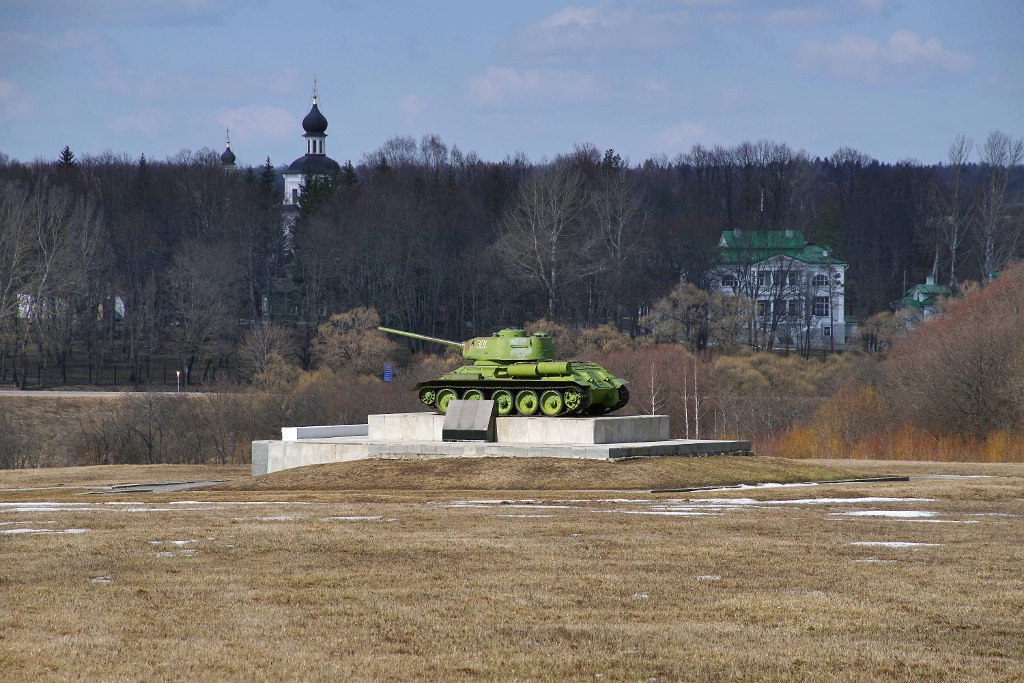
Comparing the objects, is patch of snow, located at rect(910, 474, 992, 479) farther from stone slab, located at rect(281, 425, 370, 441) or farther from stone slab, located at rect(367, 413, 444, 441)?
stone slab, located at rect(281, 425, 370, 441)

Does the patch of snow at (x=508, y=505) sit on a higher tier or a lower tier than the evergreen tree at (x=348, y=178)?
lower

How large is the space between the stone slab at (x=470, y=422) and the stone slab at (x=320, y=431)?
4169 millimetres

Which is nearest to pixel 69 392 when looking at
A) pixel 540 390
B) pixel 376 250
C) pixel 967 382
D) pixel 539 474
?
pixel 376 250

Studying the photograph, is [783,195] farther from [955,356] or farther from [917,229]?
[955,356]

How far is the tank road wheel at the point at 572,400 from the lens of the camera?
3136cm

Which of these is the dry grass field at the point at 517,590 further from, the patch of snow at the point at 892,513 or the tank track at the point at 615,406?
the tank track at the point at 615,406

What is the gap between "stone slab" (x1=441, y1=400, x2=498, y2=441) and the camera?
101 feet

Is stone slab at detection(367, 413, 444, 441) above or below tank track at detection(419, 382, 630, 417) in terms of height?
below

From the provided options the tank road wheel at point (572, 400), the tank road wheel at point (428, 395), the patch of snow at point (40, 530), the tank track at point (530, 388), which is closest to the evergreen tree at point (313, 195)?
the tank road wheel at point (428, 395)

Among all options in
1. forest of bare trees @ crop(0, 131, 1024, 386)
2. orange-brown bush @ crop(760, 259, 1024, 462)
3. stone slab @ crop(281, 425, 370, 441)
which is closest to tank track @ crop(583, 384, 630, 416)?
stone slab @ crop(281, 425, 370, 441)

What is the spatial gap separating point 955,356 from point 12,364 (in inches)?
2121

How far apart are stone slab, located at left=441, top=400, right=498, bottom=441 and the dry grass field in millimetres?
9392

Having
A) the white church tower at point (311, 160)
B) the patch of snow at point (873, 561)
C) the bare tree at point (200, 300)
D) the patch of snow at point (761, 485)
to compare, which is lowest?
the patch of snow at point (761, 485)

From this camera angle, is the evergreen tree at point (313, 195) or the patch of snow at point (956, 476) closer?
the patch of snow at point (956, 476)
